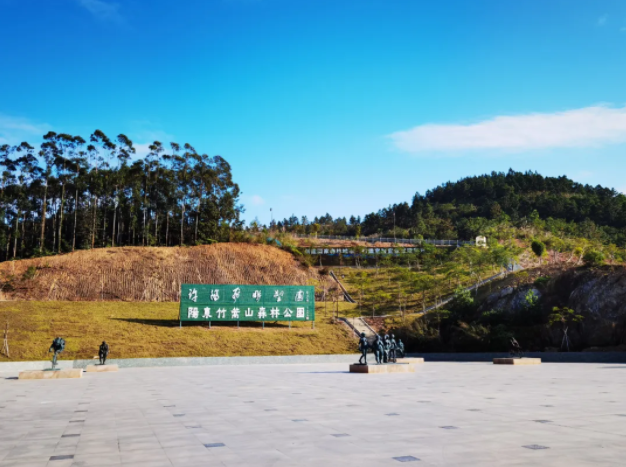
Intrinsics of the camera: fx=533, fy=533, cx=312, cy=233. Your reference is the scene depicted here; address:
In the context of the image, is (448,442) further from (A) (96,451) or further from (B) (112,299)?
(B) (112,299)

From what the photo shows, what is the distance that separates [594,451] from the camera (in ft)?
22.1

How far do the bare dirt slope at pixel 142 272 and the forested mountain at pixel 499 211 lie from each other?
4173cm

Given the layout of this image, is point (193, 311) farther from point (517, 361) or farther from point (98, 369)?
point (517, 361)

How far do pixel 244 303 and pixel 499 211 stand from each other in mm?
88956

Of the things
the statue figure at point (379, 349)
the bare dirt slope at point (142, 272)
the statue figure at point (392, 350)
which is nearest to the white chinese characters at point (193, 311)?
the bare dirt slope at point (142, 272)

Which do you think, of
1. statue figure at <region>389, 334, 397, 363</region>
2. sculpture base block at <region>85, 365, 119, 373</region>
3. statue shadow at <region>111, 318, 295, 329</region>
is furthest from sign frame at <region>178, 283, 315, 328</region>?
statue figure at <region>389, 334, 397, 363</region>

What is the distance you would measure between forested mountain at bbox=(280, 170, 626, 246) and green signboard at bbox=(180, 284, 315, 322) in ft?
172

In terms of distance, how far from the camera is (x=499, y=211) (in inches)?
4683

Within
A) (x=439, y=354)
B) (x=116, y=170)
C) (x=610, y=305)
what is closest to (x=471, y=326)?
(x=439, y=354)

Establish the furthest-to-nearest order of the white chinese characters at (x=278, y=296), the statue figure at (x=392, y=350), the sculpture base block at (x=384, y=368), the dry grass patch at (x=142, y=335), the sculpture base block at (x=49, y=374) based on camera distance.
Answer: the white chinese characters at (x=278, y=296) → the dry grass patch at (x=142, y=335) → the statue figure at (x=392, y=350) → the sculpture base block at (x=384, y=368) → the sculpture base block at (x=49, y=374)

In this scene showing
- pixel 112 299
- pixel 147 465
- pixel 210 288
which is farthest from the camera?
pixel 112 299

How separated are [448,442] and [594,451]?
1.83m

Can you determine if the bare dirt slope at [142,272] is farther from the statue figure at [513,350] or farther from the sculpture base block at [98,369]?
the statue figure at [513,350]

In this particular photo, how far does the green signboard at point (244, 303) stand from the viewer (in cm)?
4331
